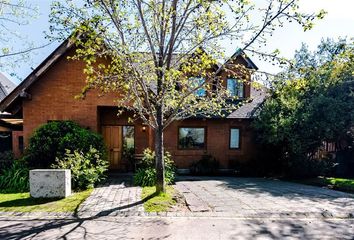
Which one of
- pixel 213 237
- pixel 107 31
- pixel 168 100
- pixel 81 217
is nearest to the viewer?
pixel 213 237

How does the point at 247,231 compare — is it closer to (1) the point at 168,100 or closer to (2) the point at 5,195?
(1) the point at 168,100

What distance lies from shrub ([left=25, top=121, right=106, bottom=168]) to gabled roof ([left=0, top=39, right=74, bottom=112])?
234 cm

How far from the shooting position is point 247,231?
20.1ft

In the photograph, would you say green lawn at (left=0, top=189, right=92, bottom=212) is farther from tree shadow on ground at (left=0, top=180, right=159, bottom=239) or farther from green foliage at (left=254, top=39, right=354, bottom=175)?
green foliage at (left=254, top=39, right=354, bottom=175)

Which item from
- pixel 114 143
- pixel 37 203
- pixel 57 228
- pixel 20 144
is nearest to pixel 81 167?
pixel 37 203

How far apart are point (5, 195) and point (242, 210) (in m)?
8.16

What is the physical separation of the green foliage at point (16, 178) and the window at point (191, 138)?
8405mm

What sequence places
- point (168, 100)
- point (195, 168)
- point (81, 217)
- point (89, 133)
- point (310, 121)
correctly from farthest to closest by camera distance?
point (195, 168)
point (310, 121)
point (89, 133)
point (168, 100)
point (81, 217)

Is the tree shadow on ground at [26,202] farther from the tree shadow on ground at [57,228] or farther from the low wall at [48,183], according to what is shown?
the tree shadow on ground at [57,228]

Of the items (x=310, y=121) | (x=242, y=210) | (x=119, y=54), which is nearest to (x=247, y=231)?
(x=242, y=210)

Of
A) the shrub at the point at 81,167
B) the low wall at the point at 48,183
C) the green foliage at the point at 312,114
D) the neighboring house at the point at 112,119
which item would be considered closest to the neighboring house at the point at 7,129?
the neighboring house at the point at 112,119

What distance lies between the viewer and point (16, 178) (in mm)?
10367

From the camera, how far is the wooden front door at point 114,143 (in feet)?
49.6

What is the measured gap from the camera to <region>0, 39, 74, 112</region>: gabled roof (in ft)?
39.8
